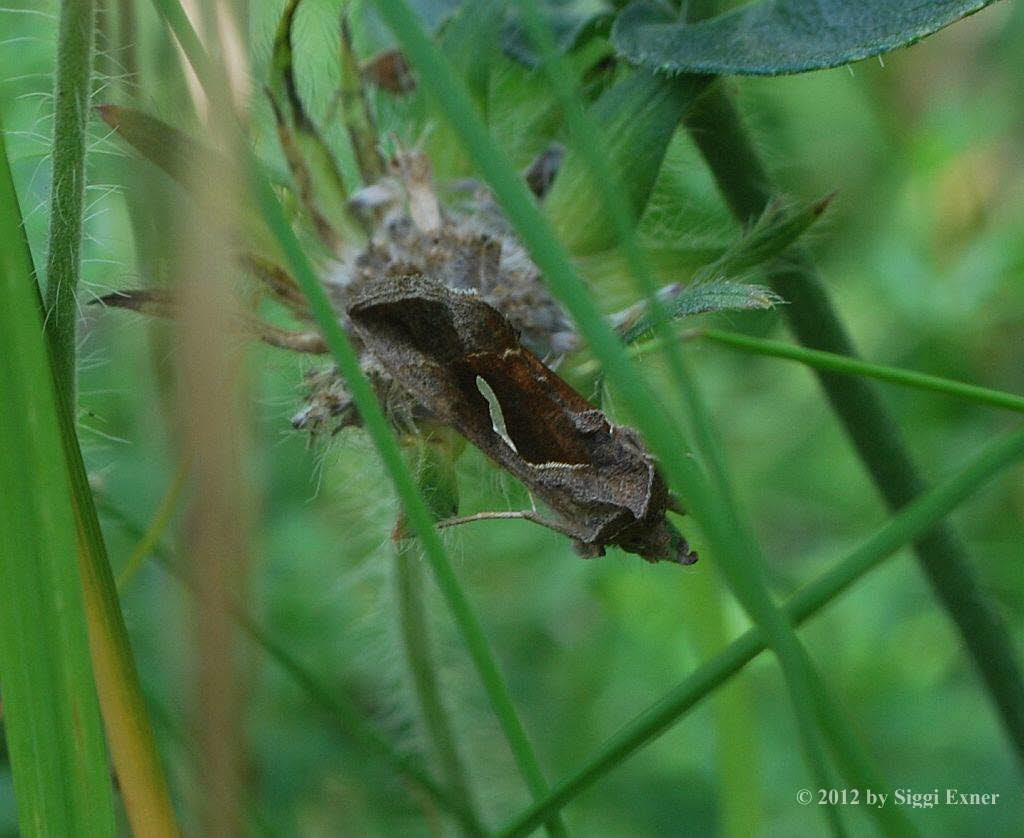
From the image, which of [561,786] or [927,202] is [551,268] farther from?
[927,202]

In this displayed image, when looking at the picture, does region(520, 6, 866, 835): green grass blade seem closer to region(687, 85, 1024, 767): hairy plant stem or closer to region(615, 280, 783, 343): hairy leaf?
region(615, 280, 783, 343): hairy leaf

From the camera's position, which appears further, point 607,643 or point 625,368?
point 607,643

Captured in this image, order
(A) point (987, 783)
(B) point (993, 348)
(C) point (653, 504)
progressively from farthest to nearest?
(B) point (993, 348), (A) point (987, 783), (C) point (653, 504)

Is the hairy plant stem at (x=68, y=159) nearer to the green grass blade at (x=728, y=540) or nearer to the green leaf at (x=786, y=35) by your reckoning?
the green grass blade at (x=728, y=540)

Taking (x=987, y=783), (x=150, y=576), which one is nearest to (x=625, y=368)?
(x=987, y=783)

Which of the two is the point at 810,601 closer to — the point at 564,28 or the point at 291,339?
the point at 291,339

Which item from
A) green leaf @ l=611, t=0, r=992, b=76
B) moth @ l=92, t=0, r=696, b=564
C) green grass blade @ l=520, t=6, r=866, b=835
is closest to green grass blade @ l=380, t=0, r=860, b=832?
green grass blade @ l=520, t=6, r=866, b=835
